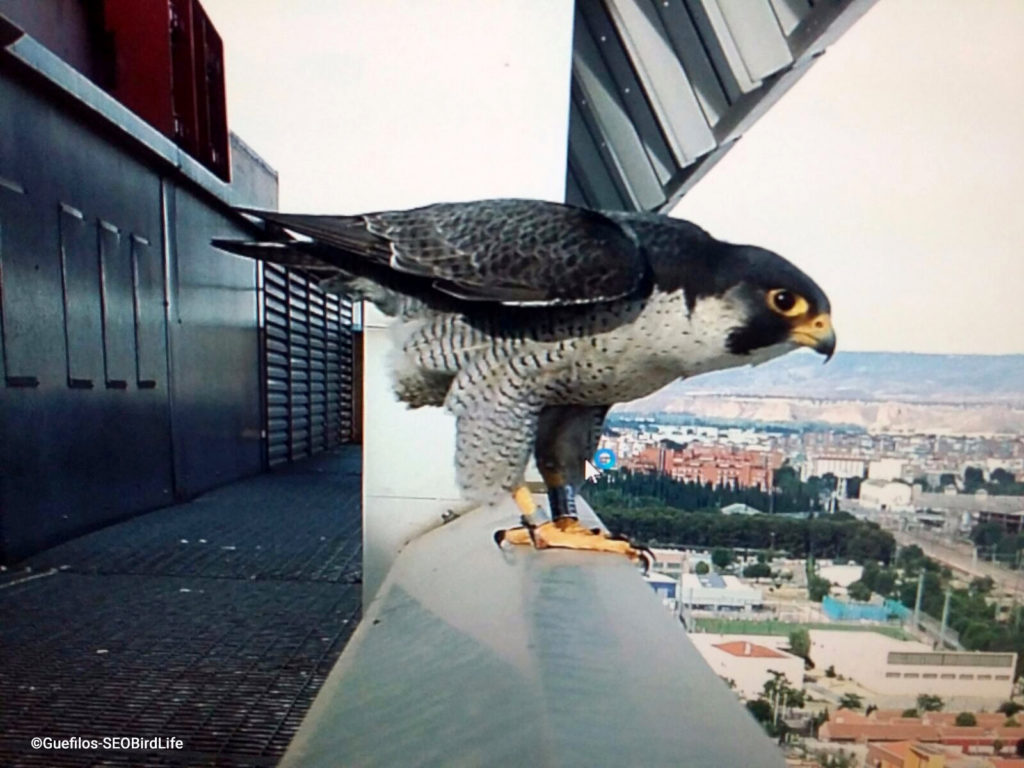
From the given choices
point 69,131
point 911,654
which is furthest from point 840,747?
point 69,131

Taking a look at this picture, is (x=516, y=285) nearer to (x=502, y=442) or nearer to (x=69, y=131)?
(x=502, y=442)

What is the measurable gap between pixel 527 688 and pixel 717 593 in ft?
3.22

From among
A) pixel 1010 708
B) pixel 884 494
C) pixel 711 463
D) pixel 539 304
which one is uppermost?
pixel 539 304

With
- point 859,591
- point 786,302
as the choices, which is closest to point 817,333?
point 786,302

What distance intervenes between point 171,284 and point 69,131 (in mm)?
307

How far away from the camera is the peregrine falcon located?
25.7 inches

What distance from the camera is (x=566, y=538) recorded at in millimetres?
804

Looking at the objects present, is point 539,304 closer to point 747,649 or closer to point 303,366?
point 303,366

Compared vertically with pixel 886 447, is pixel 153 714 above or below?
below

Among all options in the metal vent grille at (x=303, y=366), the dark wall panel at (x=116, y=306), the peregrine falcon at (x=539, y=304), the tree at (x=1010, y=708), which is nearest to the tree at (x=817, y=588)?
the tree at (x=1010, y=708)

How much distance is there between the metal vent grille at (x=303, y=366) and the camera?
1371 millimetres

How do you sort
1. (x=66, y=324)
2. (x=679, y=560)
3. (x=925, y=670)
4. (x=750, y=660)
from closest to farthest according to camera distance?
(x=66, y=324) < (x=679, y=560) < (x=750, y=660) < (x=925, y=670)

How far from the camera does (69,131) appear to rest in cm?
92

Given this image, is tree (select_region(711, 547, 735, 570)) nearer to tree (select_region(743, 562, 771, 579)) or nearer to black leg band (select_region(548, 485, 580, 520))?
tree (select_region(743, 562, 771, 579))
